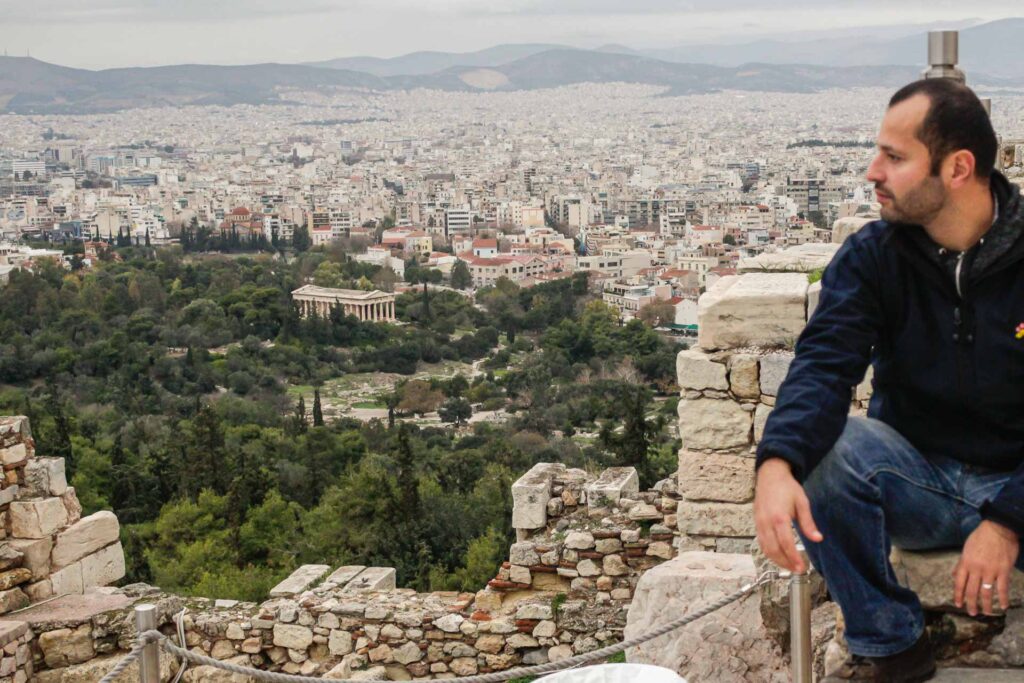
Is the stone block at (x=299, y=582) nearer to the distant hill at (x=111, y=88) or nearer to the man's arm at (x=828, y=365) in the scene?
the man's arm at (x=828, y=365)

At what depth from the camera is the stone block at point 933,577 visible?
211 cm

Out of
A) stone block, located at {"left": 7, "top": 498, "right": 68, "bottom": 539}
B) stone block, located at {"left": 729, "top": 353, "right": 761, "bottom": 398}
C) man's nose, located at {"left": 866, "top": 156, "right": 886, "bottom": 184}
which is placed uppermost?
man's nose, located at {"left": 866, "top": 156, "right": 886, "bottom": 184}

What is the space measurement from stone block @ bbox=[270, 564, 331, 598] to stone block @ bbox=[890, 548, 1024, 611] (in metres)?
3.62

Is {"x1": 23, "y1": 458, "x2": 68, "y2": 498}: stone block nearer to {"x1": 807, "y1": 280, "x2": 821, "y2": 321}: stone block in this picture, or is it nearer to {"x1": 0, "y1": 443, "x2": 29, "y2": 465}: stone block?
{"x1": 0, "y1": 443, "x2": 29, "y2": 465}: stone block

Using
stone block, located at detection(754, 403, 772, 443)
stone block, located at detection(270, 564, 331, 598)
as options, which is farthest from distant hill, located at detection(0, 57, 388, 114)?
stone block, located at detection(754, 403, 772, 443)

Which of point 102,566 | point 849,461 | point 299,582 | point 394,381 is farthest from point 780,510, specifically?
point 394,381

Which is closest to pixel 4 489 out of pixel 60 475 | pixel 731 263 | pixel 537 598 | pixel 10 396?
pixel 60 475

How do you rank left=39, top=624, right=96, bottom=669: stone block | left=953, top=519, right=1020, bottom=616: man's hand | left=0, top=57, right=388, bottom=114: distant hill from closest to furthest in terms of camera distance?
left=953, top=519, right=1020, bottom=616: man's hand, left=39, top=624, right=96, bottom=669: stone block, left=0, top=57, right=388, bottom=114: distant hill

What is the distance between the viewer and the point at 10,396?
27797 mm

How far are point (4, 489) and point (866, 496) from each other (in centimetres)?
353

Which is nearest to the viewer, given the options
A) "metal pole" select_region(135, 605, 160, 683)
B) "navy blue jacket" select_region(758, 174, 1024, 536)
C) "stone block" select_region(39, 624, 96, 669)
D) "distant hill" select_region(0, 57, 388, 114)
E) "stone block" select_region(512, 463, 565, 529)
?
"navy blue jacket" select_region(758, 174, 1024, 536)

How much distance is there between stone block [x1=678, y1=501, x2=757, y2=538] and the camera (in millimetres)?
3695

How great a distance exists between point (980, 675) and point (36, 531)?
11.6ft

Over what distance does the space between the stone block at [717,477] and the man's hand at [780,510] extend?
1.72m
